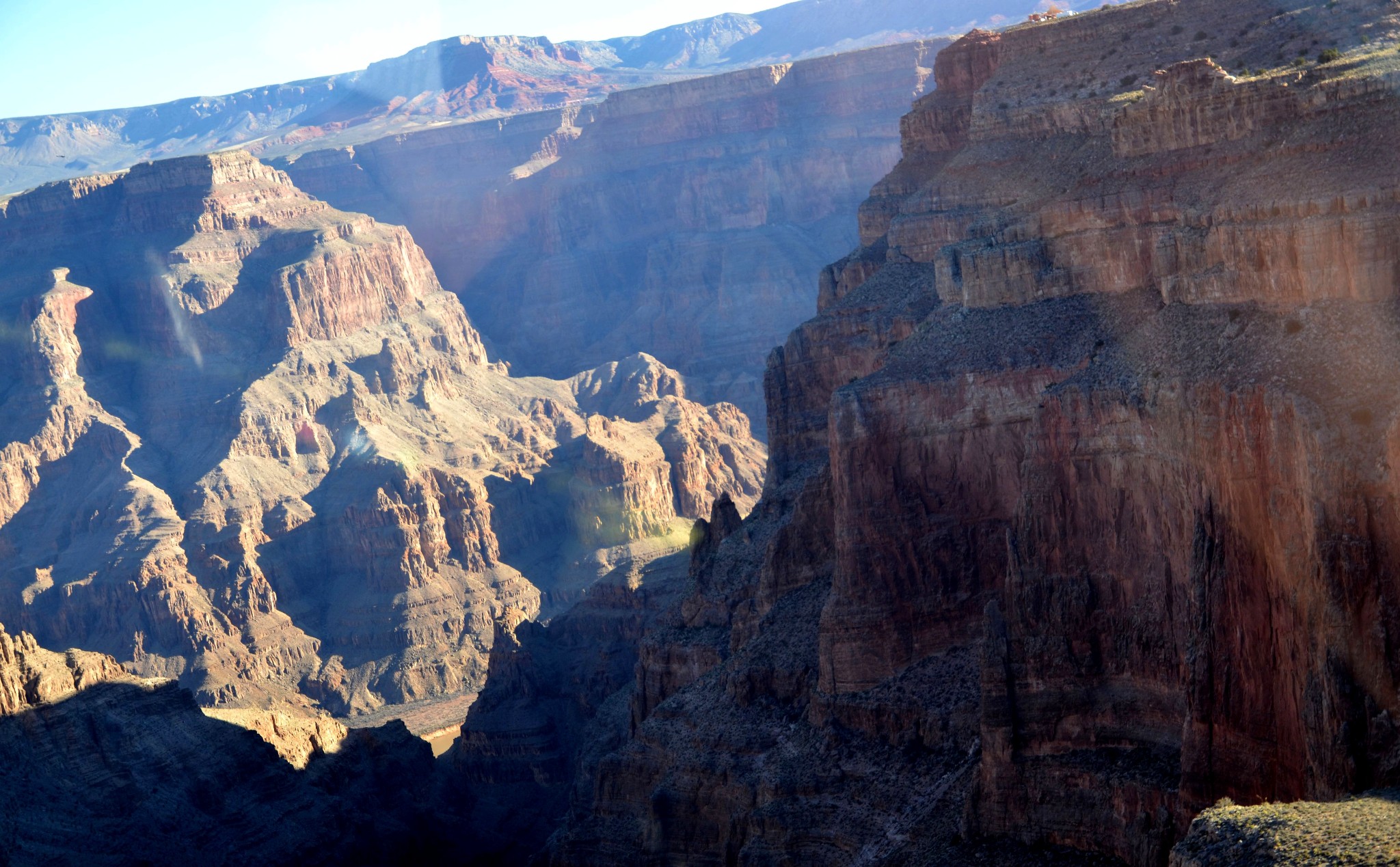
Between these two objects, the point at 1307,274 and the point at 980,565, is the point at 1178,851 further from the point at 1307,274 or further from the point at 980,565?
the point at 980,565

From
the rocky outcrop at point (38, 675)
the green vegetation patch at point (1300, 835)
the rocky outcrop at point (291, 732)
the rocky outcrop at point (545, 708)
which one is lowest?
the rocky outcrop at point (545, 708)

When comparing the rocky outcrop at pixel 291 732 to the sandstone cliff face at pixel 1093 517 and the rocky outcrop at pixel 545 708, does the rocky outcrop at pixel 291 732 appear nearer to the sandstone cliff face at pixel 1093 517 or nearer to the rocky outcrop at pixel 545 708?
the rocky outcrop at pixel 545 708

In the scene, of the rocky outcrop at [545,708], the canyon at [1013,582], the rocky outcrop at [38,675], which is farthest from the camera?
the rocky outcrop at [545,708]

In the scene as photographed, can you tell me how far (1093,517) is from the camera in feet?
211

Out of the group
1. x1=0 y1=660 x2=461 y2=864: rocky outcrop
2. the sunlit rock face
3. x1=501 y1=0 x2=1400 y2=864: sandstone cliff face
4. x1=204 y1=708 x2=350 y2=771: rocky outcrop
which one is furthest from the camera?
the sunlit rock face

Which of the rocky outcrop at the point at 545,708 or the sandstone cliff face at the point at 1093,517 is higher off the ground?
the sandstone cliff face at the point at 1093,517

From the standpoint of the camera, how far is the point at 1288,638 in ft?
173

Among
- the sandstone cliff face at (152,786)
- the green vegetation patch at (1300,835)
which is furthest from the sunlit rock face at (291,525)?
the green vegetation patch at (1300,835)

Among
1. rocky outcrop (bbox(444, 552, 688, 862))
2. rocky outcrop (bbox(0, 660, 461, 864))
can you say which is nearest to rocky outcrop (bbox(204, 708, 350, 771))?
rocky outcrop (bbox(0, 660, 461, 864))

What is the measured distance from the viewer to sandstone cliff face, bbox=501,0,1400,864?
175ft

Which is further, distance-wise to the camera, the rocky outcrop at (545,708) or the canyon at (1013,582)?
the rocky outcrop at (545,708)

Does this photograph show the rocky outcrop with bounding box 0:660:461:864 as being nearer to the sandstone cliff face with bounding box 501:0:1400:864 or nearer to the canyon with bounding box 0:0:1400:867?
the canyon with bounding box 0:0:1400:867

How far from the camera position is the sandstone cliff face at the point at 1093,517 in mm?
53219

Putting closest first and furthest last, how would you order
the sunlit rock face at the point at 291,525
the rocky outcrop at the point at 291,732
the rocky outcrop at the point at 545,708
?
the rocky outcrop at the point at 291,732
the rocky outcrop at the point at 545,708
the sunlit rock face at the point at 291,525
